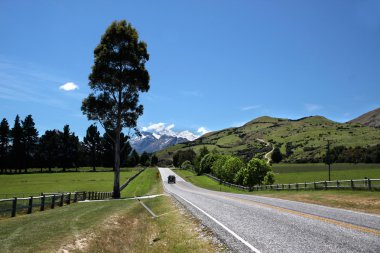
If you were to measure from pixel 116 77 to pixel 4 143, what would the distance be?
98.3m

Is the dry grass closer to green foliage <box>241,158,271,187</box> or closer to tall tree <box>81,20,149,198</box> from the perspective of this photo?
tall tree <box>81,20,149,198</box>

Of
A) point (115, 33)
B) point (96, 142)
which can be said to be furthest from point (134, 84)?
point (96, 142)

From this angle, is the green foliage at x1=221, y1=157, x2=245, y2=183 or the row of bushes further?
the green foliage at x1=221, y1=157, x2=245, y2=183

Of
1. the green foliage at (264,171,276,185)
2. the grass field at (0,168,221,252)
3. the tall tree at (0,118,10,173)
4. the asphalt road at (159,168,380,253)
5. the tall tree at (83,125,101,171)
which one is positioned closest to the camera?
the asphalt road at (159,168,380,253)

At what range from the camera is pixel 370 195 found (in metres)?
22.9

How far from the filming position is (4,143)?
116m

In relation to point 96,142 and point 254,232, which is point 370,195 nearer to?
point 254,232

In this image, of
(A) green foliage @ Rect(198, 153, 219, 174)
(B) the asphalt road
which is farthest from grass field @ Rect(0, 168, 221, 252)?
(A) green foliage @ Rect(198, 153, 219, 174)

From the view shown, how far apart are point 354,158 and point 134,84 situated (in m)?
119

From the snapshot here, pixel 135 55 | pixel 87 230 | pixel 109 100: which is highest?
pixel 135 55

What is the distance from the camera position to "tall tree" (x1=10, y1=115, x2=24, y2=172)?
373 feet

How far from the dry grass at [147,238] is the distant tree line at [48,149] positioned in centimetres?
8414

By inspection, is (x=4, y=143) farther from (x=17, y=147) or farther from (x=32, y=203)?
(x=32, y=203)

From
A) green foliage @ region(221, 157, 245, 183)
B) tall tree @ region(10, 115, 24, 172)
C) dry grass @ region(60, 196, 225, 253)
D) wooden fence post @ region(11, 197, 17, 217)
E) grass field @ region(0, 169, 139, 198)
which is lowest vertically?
grass field @ region(0, 169, 139, 198)
